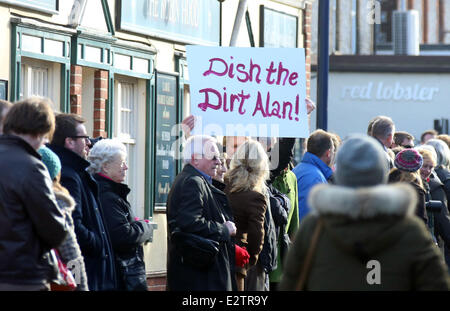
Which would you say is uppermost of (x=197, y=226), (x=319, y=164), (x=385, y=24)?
(x=385, y=24)

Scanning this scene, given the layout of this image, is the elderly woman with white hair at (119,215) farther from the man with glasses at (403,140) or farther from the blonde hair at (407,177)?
the man with glasses at (403,140)

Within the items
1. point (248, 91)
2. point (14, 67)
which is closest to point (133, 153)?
point (14, 67)

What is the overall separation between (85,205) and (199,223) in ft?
3.00

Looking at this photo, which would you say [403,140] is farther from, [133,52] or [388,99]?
[388,99]

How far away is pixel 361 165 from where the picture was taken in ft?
15.1

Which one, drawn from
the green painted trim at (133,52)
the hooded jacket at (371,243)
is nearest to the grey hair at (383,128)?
the green painted trim at (133,52)

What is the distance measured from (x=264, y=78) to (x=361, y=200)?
535 cm

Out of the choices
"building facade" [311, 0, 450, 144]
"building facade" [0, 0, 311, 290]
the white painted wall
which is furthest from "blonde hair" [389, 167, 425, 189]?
the white painted wall

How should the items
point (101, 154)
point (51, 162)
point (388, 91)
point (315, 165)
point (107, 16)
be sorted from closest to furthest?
1. point (51, 162)
2. point (101, 154)
3. point (315, 165)
4. point (107, 16)
5. point (388, 91)

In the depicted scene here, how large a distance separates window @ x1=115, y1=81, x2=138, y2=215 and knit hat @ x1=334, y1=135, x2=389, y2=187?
7.83 m

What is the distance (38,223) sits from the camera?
5832 mm

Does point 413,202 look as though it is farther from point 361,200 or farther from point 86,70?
point 86,70
